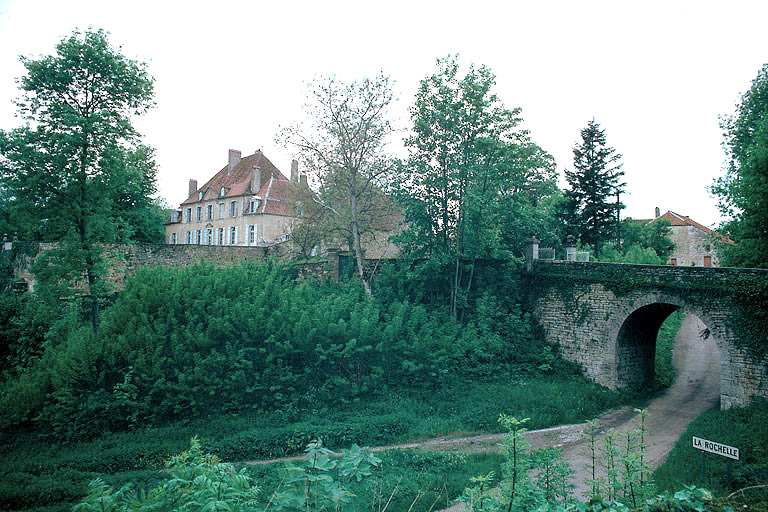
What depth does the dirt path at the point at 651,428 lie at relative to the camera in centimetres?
1197

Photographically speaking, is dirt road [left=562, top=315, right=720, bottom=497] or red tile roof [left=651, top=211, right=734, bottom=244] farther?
red tile roof [left=651, top=211, right=734, bottom=244]

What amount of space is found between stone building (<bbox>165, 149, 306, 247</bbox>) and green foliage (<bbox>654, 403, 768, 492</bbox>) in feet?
91.9

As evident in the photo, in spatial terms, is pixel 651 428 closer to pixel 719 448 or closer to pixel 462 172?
pixel 719 448

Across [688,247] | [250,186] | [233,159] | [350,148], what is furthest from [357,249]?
[688,247]

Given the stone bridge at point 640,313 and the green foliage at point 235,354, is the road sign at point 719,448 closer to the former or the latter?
the stone bridge at point 640,313

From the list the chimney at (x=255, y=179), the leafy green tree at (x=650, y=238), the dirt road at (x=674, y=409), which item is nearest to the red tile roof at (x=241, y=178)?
the chimney at (x=255, y=179)

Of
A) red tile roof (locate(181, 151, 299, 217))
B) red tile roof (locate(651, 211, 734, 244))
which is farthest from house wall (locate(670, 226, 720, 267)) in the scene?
red tile roof (locate(181, 151, 299, 217))

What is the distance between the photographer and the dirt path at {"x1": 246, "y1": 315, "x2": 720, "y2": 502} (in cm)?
1197

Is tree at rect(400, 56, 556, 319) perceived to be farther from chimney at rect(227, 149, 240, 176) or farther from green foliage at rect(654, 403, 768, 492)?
chimney at rect(227, 149, 240, 176)

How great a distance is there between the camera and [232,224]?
4022 cm

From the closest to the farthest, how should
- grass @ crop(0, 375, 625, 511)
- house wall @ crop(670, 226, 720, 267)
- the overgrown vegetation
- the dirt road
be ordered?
the overgrown vegetation → grass @ crop(0, 375, 625, 511) → the dirt road → house wall @ crop(670, 226, 720, 267)

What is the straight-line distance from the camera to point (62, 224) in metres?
15.9

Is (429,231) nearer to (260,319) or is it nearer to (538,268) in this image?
(538,268)

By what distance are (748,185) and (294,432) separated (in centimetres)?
1856
